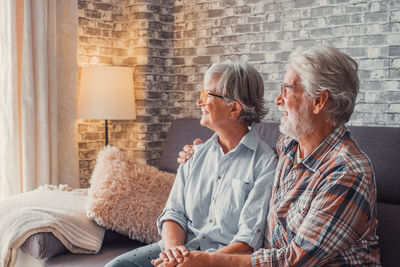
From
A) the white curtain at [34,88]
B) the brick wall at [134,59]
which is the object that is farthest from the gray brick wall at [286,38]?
the white curtain at [34,88]

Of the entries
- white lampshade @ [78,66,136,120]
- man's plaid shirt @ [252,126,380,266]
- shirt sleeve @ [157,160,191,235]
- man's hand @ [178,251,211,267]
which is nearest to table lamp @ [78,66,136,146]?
white lampshade @ [78,66,136,120]

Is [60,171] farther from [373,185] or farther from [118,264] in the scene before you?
[373,185]

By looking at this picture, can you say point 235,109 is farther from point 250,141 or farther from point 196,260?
point 196,260

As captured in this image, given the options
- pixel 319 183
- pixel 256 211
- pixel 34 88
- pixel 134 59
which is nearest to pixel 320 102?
pixel 319 183

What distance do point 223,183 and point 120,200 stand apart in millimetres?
626

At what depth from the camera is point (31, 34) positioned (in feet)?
10.8

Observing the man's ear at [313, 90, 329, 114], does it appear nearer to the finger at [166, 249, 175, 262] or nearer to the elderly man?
the elderly man

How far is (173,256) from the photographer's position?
186cm

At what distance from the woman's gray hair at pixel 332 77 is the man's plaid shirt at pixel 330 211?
75 millimetres

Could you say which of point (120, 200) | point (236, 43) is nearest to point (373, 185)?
point (120, 200)

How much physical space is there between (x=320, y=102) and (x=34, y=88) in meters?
2.20

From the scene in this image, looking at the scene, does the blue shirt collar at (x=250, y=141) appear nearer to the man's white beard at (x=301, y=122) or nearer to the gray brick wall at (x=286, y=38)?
the man's white beard at (x=301, y=122)

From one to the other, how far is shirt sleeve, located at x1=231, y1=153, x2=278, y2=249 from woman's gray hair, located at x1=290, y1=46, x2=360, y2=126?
0.37 m

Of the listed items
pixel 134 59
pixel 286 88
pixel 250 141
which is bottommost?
pixel 250 141
